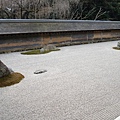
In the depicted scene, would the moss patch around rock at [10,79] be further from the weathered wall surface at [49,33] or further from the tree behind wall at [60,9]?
the tree behind wall at [60,9]

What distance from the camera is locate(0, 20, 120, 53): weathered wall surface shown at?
10081 mm

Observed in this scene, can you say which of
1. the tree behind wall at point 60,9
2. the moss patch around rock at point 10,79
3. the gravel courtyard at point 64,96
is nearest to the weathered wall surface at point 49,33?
the tree behind wall at point 60,9

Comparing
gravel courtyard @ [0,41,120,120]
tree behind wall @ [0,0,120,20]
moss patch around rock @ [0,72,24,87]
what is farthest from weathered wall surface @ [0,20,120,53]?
moss patch around rock @ [0,72,24,87]

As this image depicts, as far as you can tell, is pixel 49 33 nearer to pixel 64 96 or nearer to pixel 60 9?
pixel 60 9

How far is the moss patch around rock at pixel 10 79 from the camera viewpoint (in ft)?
15.3

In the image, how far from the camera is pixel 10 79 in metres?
4.94

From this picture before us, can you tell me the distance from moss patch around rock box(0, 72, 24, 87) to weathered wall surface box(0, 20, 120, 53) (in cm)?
515

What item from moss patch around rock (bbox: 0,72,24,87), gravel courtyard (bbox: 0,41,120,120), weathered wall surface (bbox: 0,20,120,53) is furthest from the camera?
weathered wall surface (bbox: 0,20,120,53)

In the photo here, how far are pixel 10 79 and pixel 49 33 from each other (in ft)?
24.1

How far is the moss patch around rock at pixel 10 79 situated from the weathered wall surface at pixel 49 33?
515cm

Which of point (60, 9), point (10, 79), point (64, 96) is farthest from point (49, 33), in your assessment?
point (64, 96)

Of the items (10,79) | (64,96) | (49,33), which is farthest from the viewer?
(49,33)

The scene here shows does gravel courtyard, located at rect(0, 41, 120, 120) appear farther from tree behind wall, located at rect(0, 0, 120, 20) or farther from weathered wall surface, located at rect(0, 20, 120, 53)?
tree behind wall, located at rect(0, 0, 120, 20)

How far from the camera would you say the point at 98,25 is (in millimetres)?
14812
